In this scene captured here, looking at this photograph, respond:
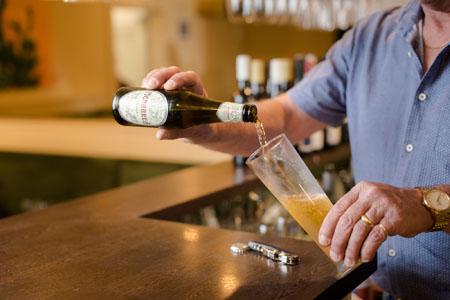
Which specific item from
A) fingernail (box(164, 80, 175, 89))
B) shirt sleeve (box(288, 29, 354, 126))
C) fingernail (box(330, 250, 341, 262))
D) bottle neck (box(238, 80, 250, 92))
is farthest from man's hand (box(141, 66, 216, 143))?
bottle neck (box(238, 80, 250, 92))

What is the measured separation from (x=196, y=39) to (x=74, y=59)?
1622mm

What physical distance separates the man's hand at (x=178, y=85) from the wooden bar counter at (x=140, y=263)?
23cm

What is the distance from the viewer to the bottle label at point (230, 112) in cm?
119

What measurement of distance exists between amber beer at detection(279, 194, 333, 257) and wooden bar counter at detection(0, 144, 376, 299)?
0.36 feet

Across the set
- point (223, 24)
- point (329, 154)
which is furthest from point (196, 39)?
point (329, 154)

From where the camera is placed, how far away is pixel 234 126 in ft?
4.99

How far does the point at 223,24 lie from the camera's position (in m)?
5.94

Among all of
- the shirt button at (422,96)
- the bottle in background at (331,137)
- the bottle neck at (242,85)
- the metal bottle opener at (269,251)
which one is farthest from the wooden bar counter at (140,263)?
the bottle in background at (331,137)

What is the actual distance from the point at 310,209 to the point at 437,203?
10.4 inches

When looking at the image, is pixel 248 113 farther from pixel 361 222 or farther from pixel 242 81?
pixel 242 81

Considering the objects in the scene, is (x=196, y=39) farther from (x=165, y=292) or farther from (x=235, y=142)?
(x=165, y=292)

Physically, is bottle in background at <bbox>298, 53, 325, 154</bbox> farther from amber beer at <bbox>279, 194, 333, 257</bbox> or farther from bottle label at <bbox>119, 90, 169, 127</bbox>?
amber beer at <bbox>279, 194, 333, 257</bbox>

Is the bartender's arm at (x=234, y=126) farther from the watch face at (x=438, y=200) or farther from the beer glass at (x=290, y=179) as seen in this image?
the watch face at (x=438, y=200)

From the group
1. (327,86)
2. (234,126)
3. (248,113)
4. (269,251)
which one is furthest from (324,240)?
(327,86)
